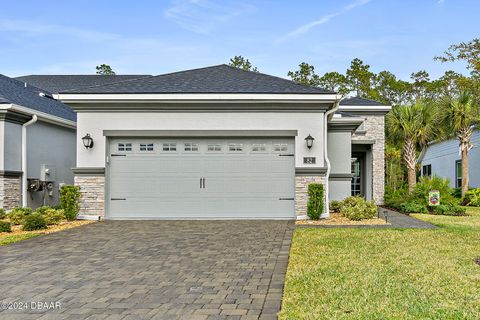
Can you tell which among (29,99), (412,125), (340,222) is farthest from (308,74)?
(340,222)

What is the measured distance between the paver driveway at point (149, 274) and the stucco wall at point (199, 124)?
3184 millimetres

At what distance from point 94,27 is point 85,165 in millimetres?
7660

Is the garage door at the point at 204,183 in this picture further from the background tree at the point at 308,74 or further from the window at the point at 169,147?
the background tree at the point at 308,74

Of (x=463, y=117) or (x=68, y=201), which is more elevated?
(x=463, y=117)

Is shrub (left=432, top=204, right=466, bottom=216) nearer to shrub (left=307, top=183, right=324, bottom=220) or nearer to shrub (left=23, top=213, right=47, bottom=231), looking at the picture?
shrub (left=307, top=183, right=324, bottom=220)

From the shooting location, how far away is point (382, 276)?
5879 millimetres

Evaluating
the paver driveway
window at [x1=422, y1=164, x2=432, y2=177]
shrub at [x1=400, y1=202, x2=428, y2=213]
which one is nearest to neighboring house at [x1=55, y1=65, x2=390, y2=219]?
the paver driveway

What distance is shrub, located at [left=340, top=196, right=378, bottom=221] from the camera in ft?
40.6

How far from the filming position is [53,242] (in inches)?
351

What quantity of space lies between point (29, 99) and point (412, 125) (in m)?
15.7

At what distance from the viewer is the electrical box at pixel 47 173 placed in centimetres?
1469

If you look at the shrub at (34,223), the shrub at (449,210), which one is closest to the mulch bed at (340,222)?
the shrub at (449,210)

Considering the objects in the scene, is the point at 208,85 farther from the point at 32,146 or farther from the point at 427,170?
the point at 427,170

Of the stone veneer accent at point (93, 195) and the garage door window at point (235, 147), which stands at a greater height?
the garage door window at point (235, 147)
